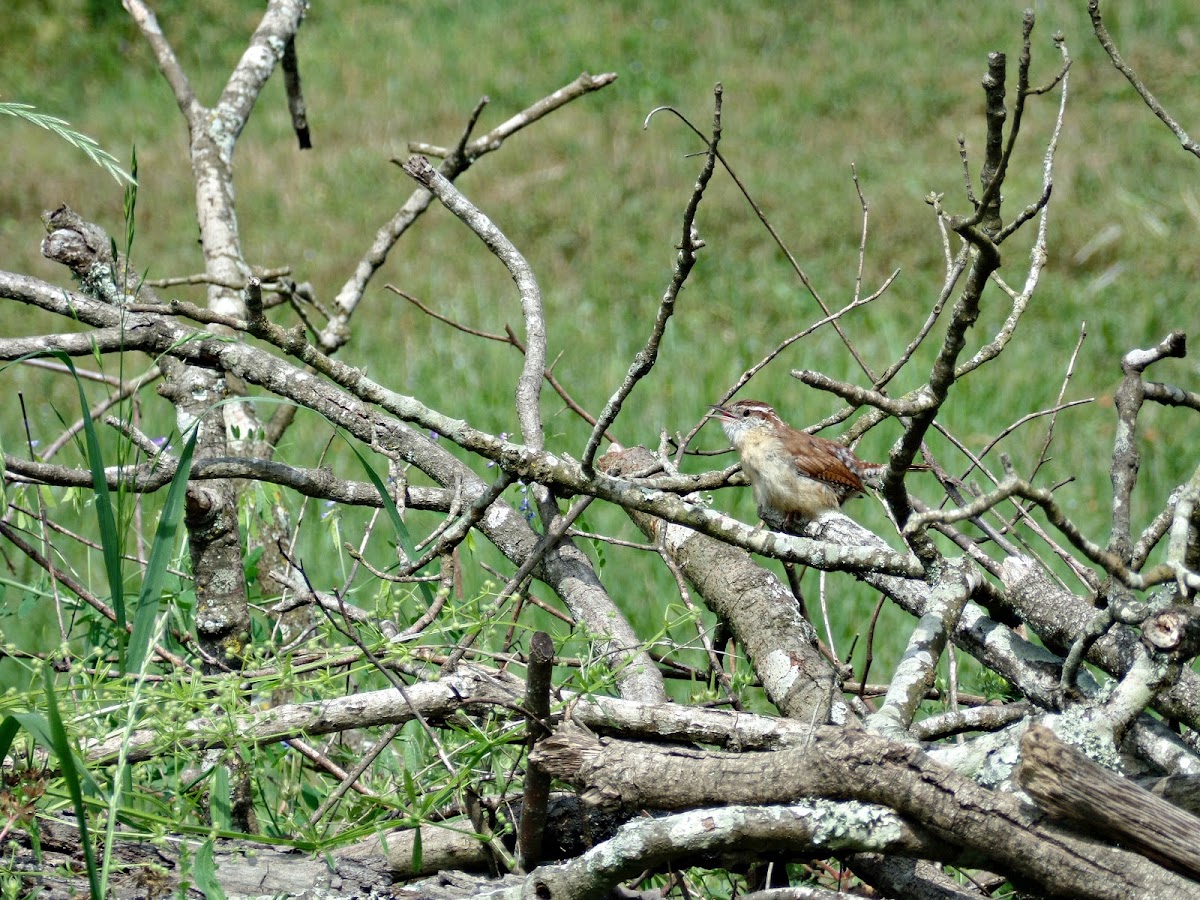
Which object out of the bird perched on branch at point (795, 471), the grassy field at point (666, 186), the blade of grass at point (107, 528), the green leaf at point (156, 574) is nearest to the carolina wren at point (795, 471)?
the bird perched on branch at point (795, 471)

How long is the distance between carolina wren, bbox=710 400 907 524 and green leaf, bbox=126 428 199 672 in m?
1.59

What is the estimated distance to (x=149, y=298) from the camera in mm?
3248

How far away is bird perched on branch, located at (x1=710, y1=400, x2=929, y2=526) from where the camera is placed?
3.42 metres

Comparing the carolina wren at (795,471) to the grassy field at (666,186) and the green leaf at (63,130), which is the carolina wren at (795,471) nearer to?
the green leaf at (63,130)

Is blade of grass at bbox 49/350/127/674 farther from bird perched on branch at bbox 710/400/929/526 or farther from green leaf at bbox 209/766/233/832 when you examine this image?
bird perched on branch at bbox 710/400/929/526

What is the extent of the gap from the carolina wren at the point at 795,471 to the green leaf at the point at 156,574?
1.59 m

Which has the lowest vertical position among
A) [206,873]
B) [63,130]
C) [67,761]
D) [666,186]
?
[206,873]

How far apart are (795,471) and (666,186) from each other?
27.7 ft

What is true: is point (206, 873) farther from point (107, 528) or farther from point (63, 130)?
point (63, 130)

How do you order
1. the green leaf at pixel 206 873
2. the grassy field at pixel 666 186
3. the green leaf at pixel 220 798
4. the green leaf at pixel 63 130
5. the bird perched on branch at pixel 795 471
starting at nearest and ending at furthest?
1. the green leaf at pixel 206 873
2. the green leaf at pixel 220 798
3. the green leaf at pixel 63 130
4. the bird perched on branch at pixel 795 471
5. the grassy field at pixel 666 186

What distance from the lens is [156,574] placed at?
2.11m

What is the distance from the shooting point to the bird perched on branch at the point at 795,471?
3.42 meters

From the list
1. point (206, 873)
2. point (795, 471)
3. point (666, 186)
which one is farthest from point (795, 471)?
point (666, 186)

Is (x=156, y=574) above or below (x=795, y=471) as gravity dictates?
below
